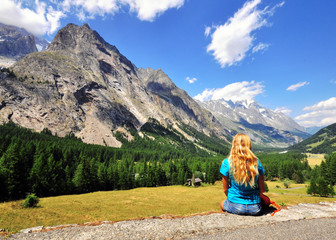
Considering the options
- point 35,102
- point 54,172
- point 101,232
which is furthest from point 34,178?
point 35,102

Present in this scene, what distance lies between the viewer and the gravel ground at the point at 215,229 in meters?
6.98

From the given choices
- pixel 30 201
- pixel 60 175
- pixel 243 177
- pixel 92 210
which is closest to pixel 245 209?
pixel 243 177

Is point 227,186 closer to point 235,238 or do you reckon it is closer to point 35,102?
point 235,238

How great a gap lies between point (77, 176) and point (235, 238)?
7005 centimetres

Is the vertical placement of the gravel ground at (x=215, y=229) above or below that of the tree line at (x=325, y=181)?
above

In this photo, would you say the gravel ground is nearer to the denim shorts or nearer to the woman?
the denim shorts

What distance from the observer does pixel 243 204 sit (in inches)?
313

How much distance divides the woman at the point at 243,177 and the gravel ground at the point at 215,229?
31.5 inches

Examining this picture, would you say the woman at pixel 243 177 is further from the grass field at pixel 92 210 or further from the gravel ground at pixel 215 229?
the grass field at pixel 92 210

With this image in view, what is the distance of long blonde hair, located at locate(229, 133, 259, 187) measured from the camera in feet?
22.9

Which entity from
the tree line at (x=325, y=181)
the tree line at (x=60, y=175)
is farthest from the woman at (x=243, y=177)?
the tree line at (x=325, y=181)

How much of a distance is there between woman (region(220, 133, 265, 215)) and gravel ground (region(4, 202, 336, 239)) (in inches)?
31.5

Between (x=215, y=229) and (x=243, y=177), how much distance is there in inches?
113

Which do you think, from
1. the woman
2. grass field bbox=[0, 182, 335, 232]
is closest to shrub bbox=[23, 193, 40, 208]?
grass field bbox=[0, 182, 335, 232]
